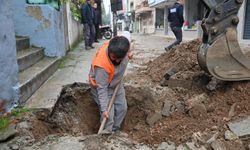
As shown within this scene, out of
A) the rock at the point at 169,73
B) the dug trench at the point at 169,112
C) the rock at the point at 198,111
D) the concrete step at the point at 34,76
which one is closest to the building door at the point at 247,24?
the rock at the point at 169,73

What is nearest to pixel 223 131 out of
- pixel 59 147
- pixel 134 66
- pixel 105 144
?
pixel 105 144

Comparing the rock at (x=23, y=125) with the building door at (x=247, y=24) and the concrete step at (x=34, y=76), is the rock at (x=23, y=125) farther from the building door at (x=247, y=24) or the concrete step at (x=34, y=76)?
the building door at (x=247, y=24)

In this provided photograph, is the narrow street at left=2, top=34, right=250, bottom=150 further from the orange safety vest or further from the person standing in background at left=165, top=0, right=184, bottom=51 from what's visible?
the person standing in background at left=165, top=0, right=184, bottom=51

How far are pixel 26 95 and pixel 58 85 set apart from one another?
894mm

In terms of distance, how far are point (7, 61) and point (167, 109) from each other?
2.05 metres

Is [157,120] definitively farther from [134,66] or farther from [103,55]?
[134,66]

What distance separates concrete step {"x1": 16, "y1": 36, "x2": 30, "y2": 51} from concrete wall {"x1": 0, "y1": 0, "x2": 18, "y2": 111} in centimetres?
174

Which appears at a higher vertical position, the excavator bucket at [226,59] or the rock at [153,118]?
the excavator bucket at [226,59]

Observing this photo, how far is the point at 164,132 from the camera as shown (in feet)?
10.4

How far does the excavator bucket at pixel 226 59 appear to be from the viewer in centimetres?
355

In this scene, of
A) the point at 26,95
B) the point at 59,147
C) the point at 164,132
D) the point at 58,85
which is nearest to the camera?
the point at 59,147

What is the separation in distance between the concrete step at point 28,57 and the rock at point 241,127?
3.17m

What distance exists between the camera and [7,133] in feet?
9.47

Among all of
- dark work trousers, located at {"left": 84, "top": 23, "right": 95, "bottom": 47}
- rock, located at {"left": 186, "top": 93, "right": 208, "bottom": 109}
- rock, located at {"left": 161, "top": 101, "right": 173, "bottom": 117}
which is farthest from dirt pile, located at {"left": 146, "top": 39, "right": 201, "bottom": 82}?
dark work trousers, located at {"left": 84, "top": 23, "right": 95, "bottom": 47}
